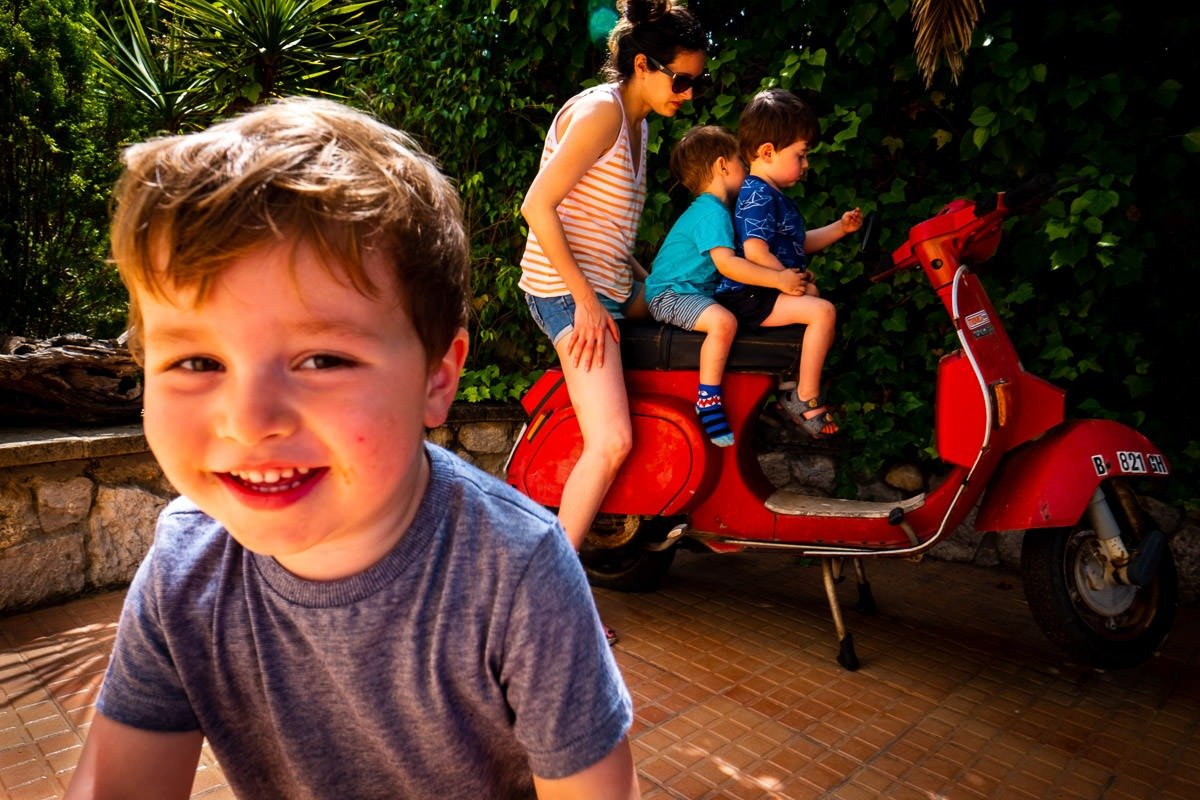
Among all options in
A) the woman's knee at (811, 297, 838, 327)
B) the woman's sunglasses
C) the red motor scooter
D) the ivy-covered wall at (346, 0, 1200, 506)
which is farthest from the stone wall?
the woman's sunglasses

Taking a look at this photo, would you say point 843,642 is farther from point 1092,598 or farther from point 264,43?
point 264,43

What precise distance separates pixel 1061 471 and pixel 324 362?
2.49 m

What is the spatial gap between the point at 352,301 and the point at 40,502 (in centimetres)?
309

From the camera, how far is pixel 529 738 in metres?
0.98

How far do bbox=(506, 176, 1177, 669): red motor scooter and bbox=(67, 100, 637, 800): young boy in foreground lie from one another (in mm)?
1901

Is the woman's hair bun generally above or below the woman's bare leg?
above

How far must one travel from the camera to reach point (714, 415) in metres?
2.90

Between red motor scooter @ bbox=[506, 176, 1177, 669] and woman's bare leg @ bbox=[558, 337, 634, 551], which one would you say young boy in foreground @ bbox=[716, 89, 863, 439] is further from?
woman's bare leg @ bbox=[558, 337, 634, 551]

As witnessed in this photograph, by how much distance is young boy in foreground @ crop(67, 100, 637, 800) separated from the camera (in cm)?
88

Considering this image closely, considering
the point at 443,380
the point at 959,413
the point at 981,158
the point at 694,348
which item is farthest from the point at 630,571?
the point at 443,380

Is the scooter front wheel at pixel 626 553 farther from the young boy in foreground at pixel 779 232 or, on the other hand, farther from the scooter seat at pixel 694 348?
the young boy in foreground at pixel 779 232

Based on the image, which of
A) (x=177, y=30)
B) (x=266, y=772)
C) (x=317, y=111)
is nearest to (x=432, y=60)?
(x=177, y=30)

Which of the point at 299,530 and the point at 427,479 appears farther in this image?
the point at 427,479

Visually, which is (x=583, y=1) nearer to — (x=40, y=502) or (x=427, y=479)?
(x=40, y=502)
